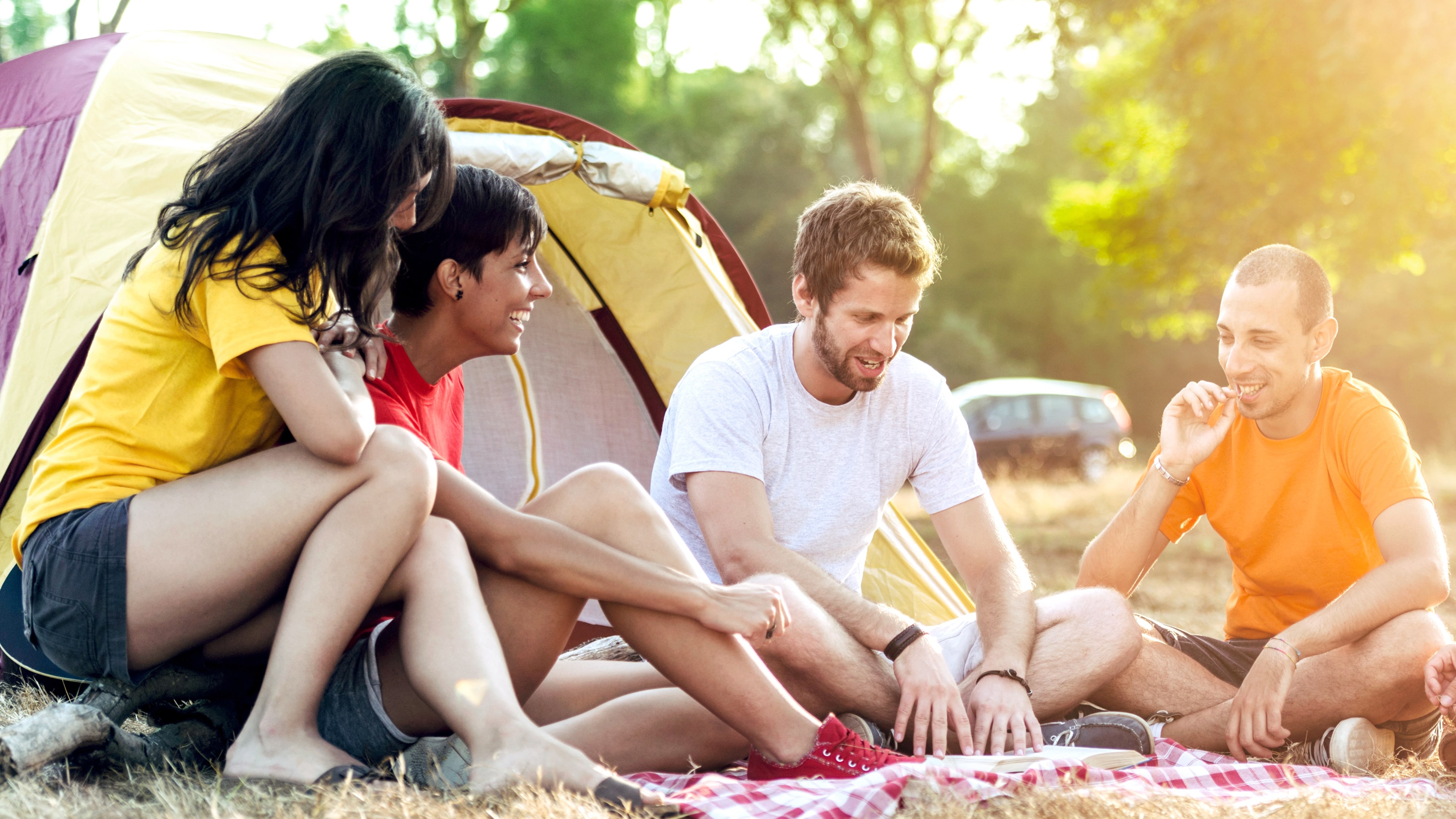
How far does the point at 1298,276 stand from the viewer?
8.32ft

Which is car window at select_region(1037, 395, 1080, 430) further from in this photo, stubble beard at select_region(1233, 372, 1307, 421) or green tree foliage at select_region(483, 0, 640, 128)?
stubble beard at select_region(1233, 372, 1307, 421)

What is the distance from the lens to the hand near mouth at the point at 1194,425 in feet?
8.50

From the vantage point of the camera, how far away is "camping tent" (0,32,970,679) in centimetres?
288

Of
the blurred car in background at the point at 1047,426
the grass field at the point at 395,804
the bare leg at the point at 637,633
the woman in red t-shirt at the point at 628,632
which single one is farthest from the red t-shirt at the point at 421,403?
the blurred car in background at the point at 1047,426

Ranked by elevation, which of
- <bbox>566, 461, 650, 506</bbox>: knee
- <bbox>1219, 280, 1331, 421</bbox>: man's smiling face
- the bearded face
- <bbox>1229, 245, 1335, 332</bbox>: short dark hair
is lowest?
<bbox>566, 461, 650, 506</bbox>: knee

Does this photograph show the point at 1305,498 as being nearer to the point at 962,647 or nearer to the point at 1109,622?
the point at 1109,622

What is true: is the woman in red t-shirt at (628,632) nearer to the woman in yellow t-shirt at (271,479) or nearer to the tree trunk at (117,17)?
the woman in yellow t-shirt at (271,479)

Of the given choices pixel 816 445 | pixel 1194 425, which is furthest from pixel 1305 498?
pixel 816 445

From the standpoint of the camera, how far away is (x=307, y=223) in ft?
6.11

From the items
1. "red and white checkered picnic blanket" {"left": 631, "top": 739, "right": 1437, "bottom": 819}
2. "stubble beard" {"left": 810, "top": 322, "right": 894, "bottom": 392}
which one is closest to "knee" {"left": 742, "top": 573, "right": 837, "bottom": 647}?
"red and white checkered picnic blanket" {"left": 631, "top": 739, "right": 1437, "bottom": 819}

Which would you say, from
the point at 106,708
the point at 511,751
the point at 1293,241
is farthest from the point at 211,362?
the point at 1293,241

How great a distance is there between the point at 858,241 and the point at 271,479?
1.24 m

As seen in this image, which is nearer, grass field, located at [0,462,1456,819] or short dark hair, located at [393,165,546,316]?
grass field, located at [0,462,1456,819]

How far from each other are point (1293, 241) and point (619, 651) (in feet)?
28.5
